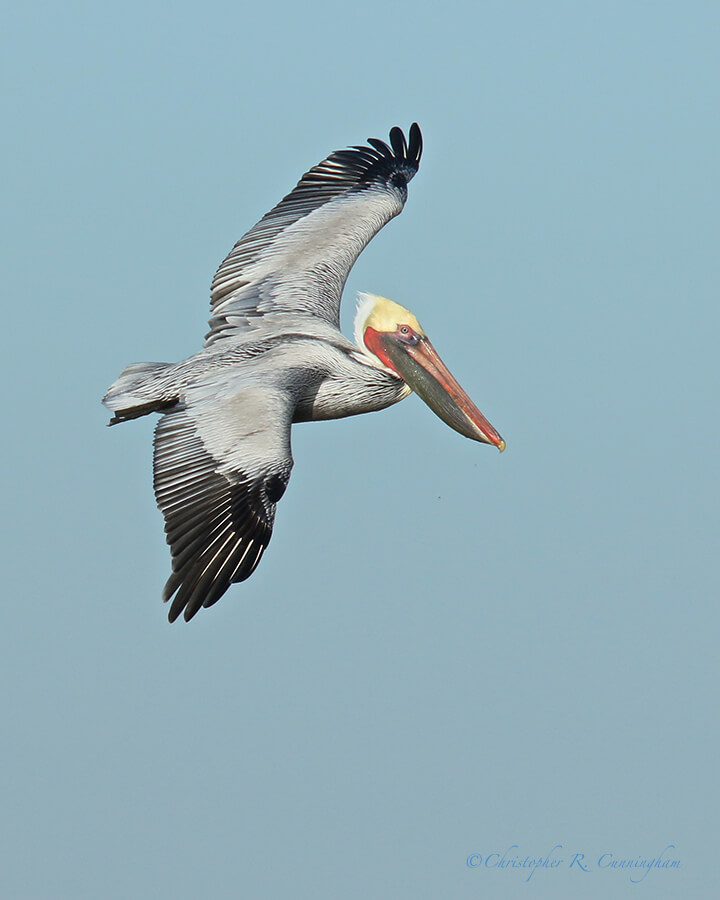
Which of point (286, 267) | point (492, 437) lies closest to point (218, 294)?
point (286, 267)

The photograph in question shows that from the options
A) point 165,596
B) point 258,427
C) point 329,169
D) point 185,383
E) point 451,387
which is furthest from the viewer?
point 329,169

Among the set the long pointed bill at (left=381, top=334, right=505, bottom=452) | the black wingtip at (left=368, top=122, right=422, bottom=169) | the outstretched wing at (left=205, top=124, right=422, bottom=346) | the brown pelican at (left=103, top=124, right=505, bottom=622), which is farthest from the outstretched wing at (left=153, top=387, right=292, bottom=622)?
the black wingtip at (left=368, top=122, right=422, bottom=169)

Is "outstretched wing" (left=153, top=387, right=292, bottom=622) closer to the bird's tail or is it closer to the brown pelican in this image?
the brown pelican

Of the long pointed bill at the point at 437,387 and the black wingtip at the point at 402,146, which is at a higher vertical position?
the black wingtip at the point at 402,146

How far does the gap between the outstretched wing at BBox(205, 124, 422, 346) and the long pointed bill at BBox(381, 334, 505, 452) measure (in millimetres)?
654

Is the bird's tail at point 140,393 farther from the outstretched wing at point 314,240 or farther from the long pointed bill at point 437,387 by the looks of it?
the long pointed bill at point 437,387

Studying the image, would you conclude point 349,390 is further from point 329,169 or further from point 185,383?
point 329,169

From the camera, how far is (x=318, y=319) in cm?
1056

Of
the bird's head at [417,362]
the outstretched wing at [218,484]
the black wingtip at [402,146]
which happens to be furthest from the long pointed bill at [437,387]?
the black wingtip at [402,146]

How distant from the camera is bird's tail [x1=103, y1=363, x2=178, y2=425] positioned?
30.3 ft

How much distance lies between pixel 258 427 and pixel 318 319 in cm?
219

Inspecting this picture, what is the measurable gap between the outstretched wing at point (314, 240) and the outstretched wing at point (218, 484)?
5.68 ft

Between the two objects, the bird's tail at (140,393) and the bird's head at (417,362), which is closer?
the bird's tail at (140,393)

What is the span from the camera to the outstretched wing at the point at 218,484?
8094 mm
